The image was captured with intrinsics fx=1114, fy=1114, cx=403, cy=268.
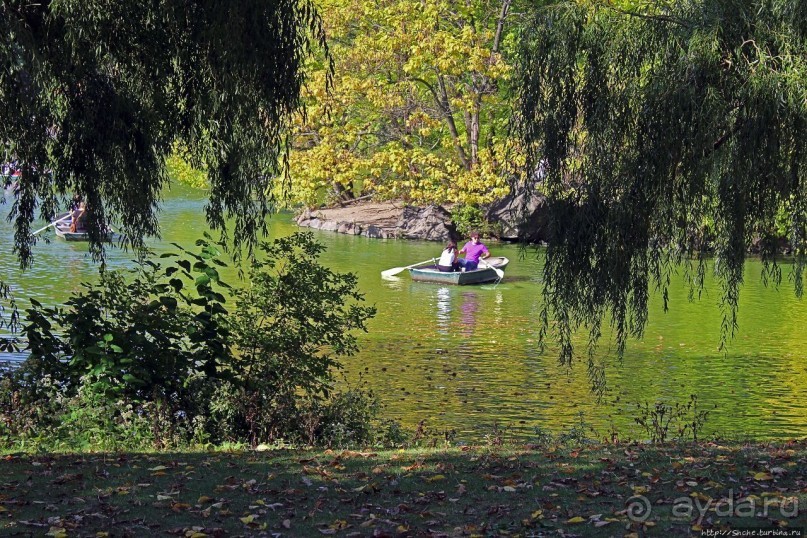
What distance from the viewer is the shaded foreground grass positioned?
249 inches

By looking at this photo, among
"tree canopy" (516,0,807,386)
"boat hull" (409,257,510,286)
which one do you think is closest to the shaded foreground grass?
"tree canopy" (516,0,807,386)

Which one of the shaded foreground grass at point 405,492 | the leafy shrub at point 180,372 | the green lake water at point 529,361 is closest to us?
the shaded foreground grass at point 405,492

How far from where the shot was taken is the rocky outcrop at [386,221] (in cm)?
3931

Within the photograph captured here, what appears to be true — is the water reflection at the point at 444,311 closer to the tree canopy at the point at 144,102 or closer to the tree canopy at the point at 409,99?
the tree canopy at the point at 409,99

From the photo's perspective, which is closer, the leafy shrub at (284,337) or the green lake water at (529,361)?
the leafy shrub at (284,337)

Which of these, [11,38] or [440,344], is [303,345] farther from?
[440,344]

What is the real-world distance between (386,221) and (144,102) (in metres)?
31.8

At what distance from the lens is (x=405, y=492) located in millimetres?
7227

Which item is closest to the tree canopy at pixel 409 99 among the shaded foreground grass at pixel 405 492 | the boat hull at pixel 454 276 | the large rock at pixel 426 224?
the large rock at pixel 426 224

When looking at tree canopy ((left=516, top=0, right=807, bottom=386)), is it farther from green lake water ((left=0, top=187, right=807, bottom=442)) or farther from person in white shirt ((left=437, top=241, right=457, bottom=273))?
person in white shirt ((left=437, top=241, right=457, bottom=273))

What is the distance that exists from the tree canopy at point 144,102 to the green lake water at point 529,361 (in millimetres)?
3924

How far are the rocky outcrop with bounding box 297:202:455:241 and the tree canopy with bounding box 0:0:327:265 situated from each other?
95.5 feet

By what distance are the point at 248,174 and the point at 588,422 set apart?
17.2 ft

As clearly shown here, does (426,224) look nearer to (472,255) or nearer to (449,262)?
(472,255)
